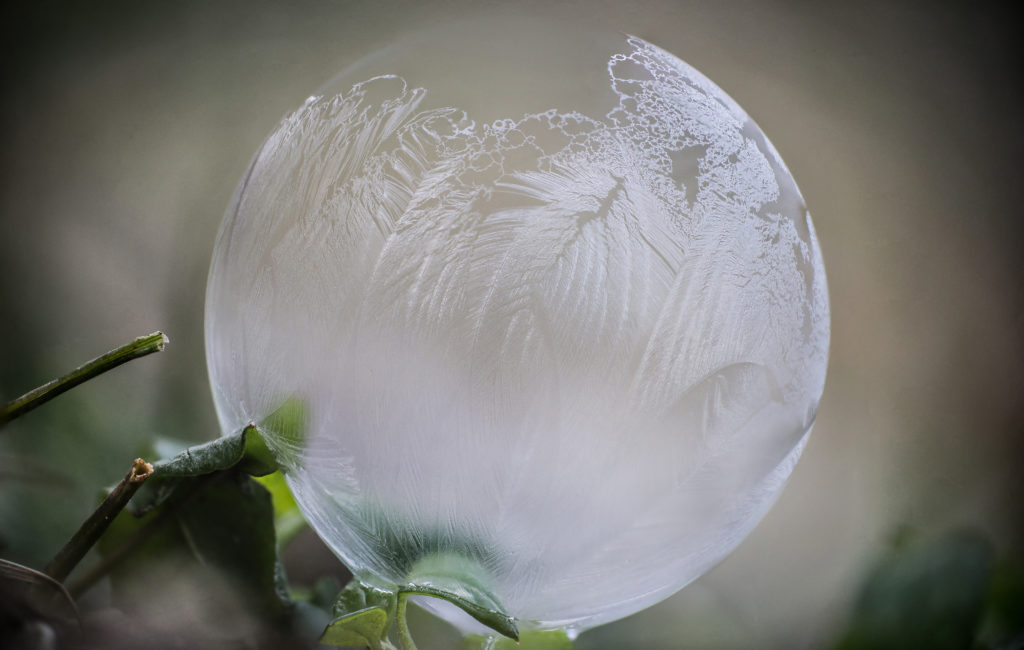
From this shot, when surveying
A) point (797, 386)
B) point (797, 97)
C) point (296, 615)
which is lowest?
point (296, 615)

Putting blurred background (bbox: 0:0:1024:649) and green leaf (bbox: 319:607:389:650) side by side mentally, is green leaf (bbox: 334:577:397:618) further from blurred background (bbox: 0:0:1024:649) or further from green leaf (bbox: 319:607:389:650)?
blurred background (bbox: 0:0:1024:649)

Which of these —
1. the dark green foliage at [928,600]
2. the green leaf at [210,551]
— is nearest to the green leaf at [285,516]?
the green leaf at [210,551]

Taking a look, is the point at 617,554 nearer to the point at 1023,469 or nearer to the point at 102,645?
the point at 102,645

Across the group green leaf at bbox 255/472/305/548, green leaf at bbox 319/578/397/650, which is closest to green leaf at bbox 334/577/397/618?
green leaf at bbox 319/578/397/650

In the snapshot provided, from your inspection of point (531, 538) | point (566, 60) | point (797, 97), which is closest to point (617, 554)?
point (531, 538)

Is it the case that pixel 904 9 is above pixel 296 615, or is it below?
above

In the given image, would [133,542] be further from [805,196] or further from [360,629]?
[805,196]
